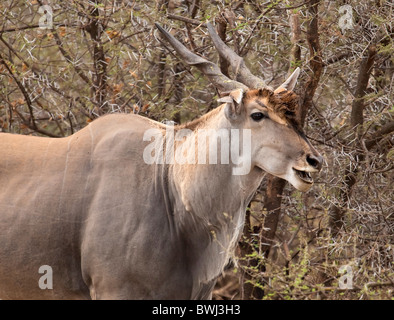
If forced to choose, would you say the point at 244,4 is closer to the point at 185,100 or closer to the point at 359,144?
the point at 185,100

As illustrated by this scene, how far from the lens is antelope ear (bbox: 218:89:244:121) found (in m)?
4.19

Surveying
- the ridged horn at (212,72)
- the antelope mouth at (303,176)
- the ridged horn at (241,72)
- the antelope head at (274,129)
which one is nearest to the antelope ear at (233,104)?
the antelope head at (274,129)

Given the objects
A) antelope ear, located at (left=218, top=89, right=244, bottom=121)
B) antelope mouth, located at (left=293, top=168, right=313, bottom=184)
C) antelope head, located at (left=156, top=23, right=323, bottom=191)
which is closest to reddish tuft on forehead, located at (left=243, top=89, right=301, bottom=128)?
antelope head, located at (left=156, top=23, right=323, bottom=191)

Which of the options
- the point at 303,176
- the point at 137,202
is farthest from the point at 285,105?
the point at 137,202

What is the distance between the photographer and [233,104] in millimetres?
4234

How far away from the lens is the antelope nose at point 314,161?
409 centimetres

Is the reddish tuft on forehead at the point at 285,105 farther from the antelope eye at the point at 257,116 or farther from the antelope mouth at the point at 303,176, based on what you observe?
the antelope mouth at the point at 303,176

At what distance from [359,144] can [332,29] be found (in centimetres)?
93

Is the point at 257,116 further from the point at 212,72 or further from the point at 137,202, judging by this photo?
the point at 137,202

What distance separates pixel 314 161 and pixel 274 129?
299mm
